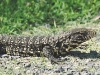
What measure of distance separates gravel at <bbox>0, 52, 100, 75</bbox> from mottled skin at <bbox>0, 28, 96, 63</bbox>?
0.57 ft

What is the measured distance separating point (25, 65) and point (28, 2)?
153 inches

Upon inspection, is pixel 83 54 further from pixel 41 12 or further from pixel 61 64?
pixel 41 12

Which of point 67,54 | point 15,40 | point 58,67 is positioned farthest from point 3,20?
point 58,67

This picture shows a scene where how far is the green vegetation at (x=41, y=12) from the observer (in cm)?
1157

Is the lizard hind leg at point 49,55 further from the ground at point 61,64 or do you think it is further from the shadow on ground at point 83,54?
the shadow on ground at point 83,54

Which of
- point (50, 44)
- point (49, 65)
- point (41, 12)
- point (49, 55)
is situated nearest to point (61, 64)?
point (49, 65)

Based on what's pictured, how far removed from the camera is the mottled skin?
9.44m

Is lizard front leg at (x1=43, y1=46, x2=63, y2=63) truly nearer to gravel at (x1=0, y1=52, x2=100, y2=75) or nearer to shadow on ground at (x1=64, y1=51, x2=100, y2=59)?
gravel at (x1=0, y1=52, x2=100, y2=75)

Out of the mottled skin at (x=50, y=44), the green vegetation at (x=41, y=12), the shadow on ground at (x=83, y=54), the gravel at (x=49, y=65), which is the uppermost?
the green vegetation at (x=41, y=12)

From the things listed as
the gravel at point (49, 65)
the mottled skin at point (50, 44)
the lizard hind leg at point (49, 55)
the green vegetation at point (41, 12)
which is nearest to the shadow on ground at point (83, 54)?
the gravel at point (49, 65)

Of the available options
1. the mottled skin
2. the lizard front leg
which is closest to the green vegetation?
the mottled skin

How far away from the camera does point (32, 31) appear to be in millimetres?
11352

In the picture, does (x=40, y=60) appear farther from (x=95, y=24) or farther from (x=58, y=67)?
(x=95, y=24)

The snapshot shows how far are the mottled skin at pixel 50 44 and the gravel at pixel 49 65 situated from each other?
0.17 meters
